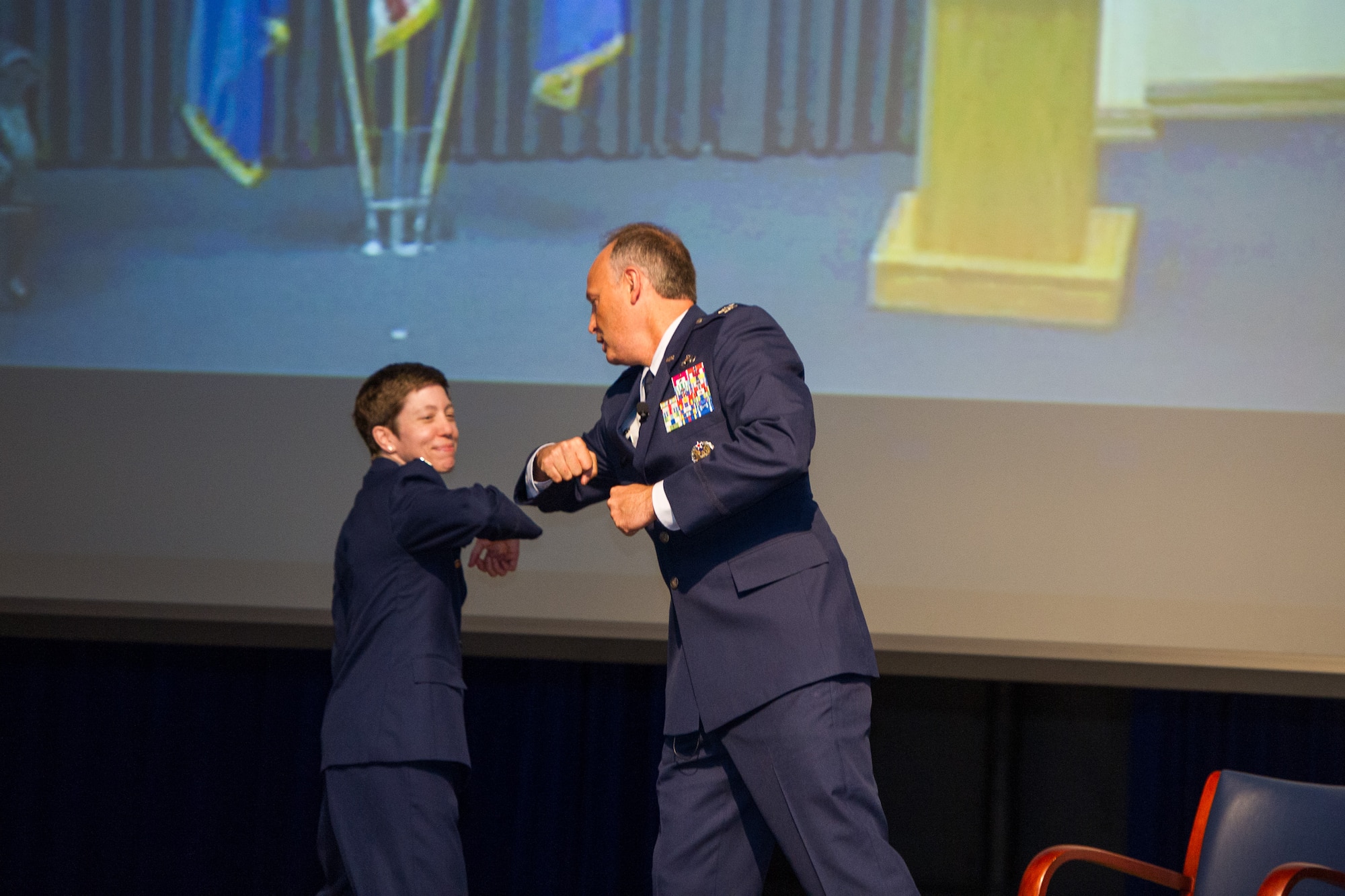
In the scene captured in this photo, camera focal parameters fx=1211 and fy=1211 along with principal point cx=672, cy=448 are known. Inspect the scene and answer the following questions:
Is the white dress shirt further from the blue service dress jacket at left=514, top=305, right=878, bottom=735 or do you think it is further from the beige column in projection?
the beige column in projection

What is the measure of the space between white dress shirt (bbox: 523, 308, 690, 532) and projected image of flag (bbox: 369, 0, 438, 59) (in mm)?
1636

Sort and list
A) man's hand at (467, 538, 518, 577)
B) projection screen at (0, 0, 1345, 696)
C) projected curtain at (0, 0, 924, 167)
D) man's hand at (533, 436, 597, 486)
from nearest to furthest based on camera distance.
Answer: man's hand at (533, 436, 597, 486) → man's hand at (467, 538, 518, 577) → projection screen at (0, 0, 1345, 696) → projected curtain at (0, 0, 924, 167)

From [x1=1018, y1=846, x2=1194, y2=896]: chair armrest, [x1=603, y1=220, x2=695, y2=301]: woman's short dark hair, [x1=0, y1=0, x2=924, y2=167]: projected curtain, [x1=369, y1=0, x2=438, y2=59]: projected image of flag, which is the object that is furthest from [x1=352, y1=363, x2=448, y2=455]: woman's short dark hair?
[x1=1018, y1=846, x2=1194, y2=896]: chair armrest

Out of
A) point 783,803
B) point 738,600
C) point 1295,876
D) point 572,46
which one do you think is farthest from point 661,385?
point 572,46

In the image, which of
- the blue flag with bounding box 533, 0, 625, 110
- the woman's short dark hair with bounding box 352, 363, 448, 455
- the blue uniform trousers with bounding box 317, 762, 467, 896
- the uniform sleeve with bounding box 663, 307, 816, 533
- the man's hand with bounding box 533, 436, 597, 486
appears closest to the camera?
the uniform sleeve with bounding box 663, 307, 816, 533

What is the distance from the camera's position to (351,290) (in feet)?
10.7

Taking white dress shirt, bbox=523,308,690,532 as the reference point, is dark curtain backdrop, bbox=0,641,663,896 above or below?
below

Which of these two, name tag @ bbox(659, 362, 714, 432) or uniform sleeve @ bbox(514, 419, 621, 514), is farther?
uniform sleeve @ bbox(514, 419, 621, 514)

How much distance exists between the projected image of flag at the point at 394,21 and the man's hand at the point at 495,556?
1541mm

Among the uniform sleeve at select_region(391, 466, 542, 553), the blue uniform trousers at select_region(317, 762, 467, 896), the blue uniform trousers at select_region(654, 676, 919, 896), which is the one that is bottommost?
the blue uniform trousers at select_region(317, 762, 467, 896)

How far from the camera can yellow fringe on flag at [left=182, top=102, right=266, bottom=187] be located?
3.31 meters

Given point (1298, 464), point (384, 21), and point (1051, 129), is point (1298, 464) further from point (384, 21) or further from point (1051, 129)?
point (384, 21)

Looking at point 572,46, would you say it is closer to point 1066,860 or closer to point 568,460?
point 568,460

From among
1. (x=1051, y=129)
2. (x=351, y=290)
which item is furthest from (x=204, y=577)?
(x=1051, y=129)
